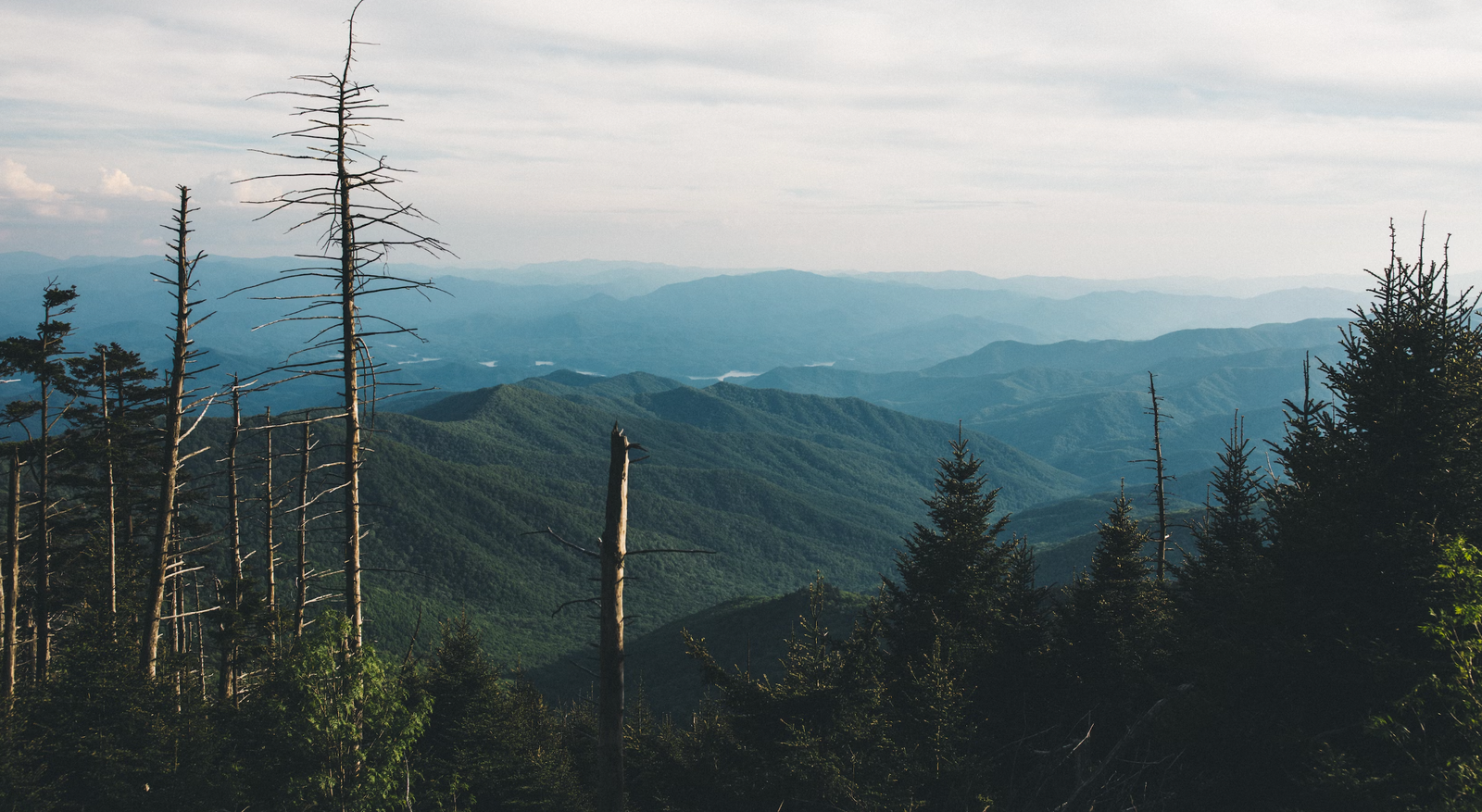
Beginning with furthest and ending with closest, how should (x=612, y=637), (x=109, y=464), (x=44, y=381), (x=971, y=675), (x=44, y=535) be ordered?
(x=109, y=464) < (x=44, y=535) < (x=44, y=381) < (x=971, y=675) < (x=612, y=637)

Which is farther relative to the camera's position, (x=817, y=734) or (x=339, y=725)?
(x=817, y=734)

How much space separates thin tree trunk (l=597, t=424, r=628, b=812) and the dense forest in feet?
0.17

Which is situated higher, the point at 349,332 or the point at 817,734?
the point at 349,332

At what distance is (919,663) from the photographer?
24.0 metres

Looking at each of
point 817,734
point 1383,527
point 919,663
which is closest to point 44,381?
point 817,734

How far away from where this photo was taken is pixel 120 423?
29.0 meters

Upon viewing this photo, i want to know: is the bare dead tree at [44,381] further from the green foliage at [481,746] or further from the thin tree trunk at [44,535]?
the green foliage at [481,746]

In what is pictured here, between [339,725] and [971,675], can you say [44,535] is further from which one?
[971,675]

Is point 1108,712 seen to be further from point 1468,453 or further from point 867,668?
point 1468,453

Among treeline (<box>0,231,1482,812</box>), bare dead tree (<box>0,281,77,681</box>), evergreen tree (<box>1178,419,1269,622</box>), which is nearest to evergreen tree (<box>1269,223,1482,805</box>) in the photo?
treeline (<box>0,231,1482,812</box>)

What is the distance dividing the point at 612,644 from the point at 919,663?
16062mm

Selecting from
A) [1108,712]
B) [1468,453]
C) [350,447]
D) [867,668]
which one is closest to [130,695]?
[350,447]

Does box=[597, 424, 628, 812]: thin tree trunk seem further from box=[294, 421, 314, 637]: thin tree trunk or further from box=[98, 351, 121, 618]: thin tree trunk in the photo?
box=[98, 351, 121, 618]: thin tree trunk

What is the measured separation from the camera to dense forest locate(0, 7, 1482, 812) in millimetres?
13102
